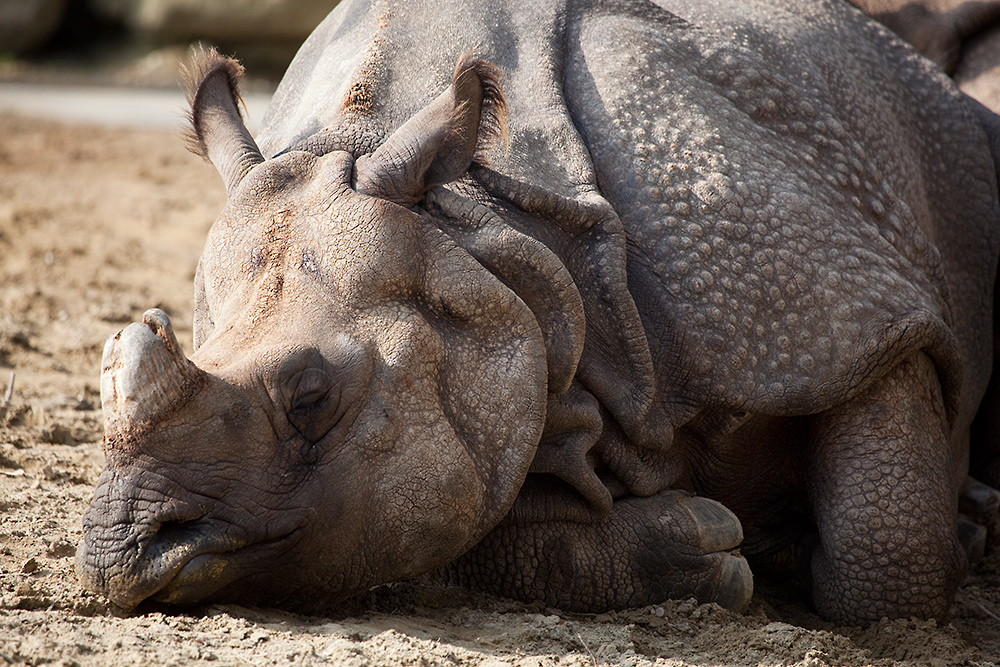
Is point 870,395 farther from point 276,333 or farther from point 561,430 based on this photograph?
point 276,333

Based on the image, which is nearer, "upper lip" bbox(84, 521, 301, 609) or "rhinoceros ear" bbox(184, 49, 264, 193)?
"upper lip" bbox(84, 521, 301, 609)

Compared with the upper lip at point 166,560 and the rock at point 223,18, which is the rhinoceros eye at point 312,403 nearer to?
the upper lip at point 166,560

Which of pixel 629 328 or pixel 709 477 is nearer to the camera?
pixel 629 328

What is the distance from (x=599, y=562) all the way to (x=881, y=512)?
0.87 metres

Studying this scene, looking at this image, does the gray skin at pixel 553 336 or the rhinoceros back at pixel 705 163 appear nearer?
the gray skin at pixel 553 336

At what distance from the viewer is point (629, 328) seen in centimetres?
321

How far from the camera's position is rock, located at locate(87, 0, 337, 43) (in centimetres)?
1594

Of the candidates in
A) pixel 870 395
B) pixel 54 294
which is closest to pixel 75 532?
pixel 870 395

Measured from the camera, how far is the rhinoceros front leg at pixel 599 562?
128 inches

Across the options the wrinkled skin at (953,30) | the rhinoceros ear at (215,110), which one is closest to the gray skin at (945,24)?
the wrinkled skin at (953,30)

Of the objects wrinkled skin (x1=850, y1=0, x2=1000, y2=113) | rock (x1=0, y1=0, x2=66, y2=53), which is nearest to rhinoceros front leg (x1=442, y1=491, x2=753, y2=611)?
wrinkled skin (x1=850, y1=0, x2=1000, y2=113)

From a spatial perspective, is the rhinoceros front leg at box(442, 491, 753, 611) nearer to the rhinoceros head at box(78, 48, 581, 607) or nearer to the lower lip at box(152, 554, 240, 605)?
the rhinoceros head at box(78, 48, 581, 607)

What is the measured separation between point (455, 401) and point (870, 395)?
1.35 meters

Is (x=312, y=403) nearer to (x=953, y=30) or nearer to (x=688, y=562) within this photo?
(x=688, y=562)
